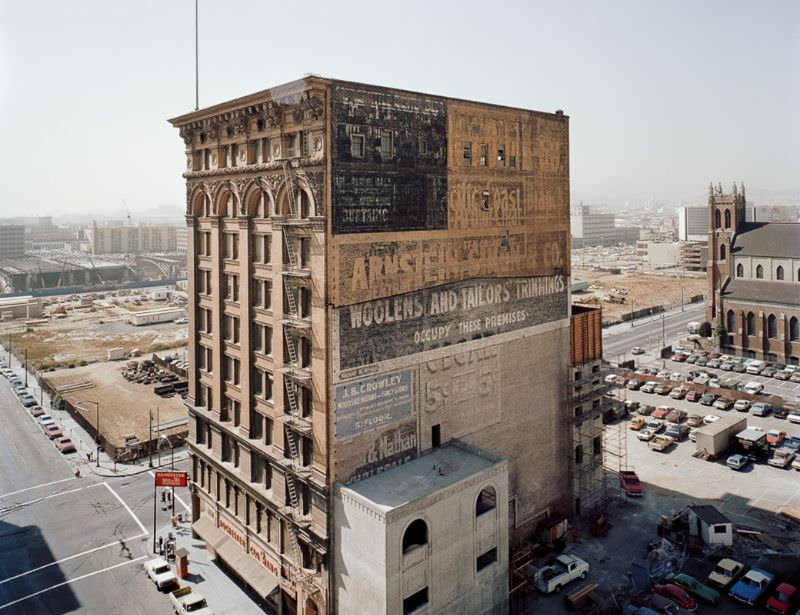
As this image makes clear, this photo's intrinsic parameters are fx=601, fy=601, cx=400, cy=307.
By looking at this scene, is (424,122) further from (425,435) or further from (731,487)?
(731,487)

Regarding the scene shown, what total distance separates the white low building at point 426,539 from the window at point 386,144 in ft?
63.3

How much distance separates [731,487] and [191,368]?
51.1m

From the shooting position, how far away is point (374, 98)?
116 ft

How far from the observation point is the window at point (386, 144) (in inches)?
1421

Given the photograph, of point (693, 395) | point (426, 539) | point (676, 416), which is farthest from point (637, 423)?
point (426, 539)

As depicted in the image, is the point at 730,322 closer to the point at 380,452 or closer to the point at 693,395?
the point at 693,395

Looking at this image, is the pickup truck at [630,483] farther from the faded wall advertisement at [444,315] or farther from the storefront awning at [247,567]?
the storefront awning at [247,567]

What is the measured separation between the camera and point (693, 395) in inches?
3275

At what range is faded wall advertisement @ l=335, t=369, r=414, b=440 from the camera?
34938mm

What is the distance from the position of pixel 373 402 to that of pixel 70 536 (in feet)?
110

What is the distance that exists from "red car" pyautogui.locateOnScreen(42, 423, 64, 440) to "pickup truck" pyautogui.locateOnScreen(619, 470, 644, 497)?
2605 inches

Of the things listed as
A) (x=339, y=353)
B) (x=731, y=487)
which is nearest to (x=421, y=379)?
(x=339, y=353)

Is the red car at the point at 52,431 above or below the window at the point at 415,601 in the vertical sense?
below

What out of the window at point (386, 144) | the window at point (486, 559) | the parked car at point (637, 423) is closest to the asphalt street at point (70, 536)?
the window at point (486, 559)
